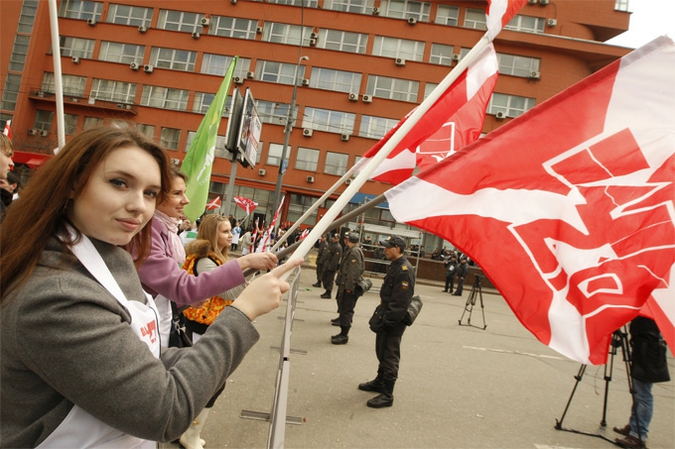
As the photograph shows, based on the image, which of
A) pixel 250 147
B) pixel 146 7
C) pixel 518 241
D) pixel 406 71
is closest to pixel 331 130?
pixel 406 71

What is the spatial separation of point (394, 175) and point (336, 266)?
879cm

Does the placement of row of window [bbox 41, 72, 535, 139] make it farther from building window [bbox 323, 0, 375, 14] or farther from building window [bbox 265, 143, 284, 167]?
building window [bbox 323, 0, 375, 14]

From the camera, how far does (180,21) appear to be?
32.1 meters

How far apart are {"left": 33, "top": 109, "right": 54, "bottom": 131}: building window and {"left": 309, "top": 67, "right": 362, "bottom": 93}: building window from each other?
20339 millimetres

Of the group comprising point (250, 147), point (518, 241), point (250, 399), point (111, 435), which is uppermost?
point (250, 147)

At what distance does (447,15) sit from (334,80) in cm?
946

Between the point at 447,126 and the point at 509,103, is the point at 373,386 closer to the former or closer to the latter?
the point at 447,126

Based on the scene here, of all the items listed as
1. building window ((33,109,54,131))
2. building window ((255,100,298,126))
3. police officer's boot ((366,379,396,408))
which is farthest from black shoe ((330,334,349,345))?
building window ((33,109,54,131))

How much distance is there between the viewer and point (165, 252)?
264 cm

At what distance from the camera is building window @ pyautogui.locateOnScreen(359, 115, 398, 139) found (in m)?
31.0

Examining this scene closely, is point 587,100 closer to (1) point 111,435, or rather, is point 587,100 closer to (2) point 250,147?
(1) point 111,435

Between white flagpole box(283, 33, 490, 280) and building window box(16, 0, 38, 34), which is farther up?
building window box(16, 0, 38, 34)

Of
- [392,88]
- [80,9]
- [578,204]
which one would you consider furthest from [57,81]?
[80,9]

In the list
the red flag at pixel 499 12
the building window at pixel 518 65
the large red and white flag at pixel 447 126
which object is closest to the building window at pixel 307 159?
the building window at pixel 518 65
